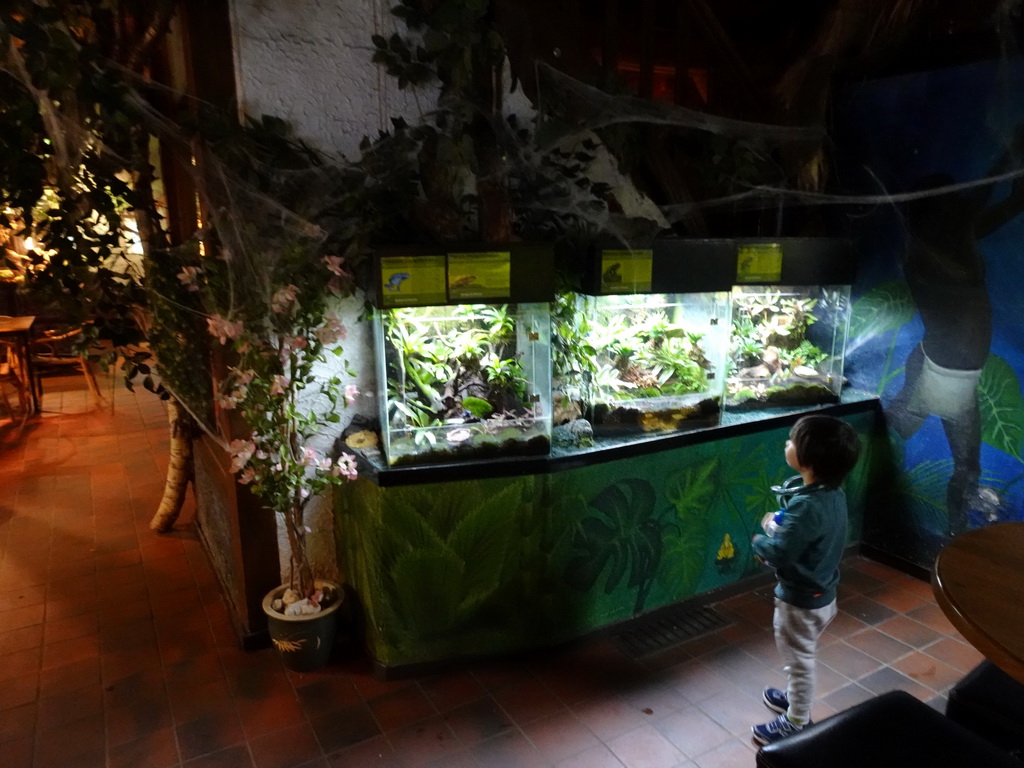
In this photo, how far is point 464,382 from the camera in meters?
2.97

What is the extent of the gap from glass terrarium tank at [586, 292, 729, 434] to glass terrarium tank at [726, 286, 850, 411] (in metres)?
0.27

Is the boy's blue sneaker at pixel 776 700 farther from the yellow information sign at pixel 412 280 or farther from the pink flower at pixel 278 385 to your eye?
the pink flower at pixel 278 385

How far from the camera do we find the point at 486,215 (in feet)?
9.32

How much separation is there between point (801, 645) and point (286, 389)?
2.12 metres

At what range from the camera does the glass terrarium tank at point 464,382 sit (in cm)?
280

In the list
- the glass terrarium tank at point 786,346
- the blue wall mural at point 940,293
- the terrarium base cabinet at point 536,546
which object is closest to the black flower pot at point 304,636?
the terrarium base cabinet at point 536,546

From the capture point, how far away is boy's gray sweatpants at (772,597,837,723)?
246 cm

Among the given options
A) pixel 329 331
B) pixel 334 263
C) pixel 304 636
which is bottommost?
pixel 304 636

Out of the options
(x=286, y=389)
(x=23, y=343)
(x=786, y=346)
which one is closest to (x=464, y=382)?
(x=286, y=389)

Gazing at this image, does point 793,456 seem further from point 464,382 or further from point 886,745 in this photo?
point 464,382

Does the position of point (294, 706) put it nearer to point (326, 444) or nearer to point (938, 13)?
point (326, 444)

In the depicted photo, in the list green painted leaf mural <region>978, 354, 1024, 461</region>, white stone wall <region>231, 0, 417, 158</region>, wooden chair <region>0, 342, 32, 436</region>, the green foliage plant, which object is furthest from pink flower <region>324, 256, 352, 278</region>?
wooden chair <region>0, 342, 32, 436</region>

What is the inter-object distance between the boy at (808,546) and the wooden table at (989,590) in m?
0.51

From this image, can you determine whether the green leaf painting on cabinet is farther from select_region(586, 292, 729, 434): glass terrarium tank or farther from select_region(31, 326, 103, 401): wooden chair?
select_region(31, 326, 103, 401): wooden chair
